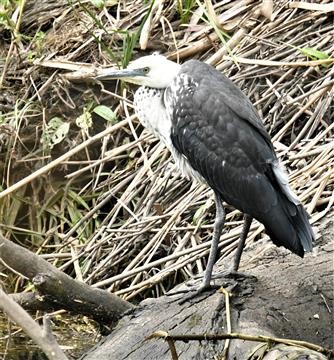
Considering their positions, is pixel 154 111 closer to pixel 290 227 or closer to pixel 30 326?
pixel 290 227

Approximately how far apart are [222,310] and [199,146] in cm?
70

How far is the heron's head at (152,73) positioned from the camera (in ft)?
12.3

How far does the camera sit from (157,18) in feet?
17.8

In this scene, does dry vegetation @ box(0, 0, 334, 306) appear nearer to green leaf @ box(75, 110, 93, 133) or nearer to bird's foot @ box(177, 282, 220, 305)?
green leaf @ box(75, 110, 93, 133)

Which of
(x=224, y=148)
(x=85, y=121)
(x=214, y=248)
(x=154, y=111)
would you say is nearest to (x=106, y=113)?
(x=85, y=121)

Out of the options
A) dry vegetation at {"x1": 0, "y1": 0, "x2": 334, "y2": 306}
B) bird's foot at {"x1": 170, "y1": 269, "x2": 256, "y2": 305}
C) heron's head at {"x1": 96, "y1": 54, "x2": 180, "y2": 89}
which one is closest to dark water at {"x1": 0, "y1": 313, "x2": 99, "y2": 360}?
dry vegetation at {"x1": 0, "y1": 0, "x2": 334, "y2": 306}

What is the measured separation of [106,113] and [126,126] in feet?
0.77

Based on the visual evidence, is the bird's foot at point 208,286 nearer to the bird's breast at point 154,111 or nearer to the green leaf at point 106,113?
the bird's breast at point 154,111

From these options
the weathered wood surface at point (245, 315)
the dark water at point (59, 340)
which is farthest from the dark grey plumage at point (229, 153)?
the dark water at point (59, 340)

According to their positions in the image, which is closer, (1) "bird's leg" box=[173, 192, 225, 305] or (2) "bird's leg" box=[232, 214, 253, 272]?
(1) "bird's leg" box=[173, 192, 225, 305]

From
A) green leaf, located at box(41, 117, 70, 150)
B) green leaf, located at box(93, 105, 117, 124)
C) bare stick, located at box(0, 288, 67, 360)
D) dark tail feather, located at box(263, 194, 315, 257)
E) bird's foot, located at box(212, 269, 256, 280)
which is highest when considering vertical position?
bare stick, located at box(0, 288, 67, 360)

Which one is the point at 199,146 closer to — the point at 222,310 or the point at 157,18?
the point at 222,310

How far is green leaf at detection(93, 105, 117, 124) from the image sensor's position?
196 inches

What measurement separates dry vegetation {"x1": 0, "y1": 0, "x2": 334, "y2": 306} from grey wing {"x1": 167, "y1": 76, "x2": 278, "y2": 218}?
0.86 meters
